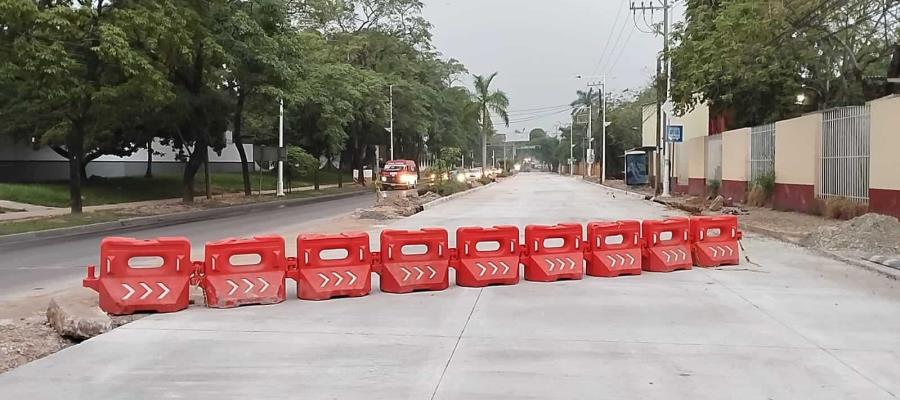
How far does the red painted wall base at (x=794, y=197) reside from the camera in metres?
23.5

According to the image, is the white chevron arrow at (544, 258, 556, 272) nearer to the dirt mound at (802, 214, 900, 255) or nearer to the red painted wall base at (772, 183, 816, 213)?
the dirt mound at (802, 214, 900, 255)

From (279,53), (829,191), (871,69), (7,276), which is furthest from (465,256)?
(871,69)

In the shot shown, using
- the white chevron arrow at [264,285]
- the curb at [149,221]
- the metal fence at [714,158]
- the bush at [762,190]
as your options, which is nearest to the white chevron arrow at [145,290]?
the white chevron arrow at [264,285]

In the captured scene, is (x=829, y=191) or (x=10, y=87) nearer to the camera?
(x=829, y=191)

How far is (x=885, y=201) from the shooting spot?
18109mm

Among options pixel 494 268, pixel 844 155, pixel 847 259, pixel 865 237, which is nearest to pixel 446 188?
pixel 844 155

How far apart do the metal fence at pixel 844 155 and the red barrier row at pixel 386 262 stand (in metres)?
9.39

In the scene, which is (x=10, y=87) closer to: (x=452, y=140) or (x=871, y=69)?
(x=871, y=69)

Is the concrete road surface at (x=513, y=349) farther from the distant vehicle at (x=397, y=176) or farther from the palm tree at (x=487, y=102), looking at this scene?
the palm tree at (x=487, y=102)

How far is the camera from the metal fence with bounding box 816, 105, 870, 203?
20203mm

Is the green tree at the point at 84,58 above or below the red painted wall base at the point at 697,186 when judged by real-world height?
above

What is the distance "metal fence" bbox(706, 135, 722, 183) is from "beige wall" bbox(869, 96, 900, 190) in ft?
50.5

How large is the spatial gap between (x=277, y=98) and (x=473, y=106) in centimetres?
5629

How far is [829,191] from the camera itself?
22.3m
